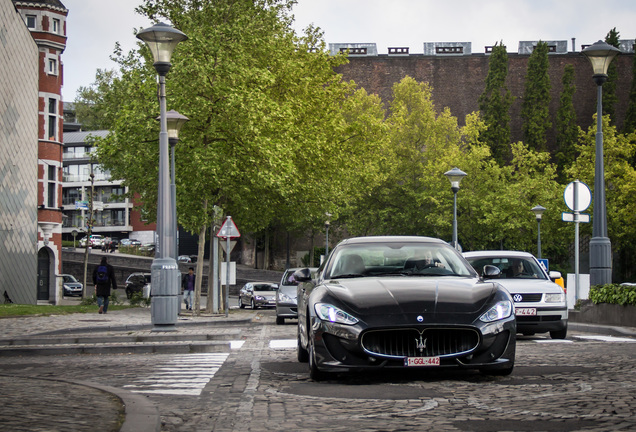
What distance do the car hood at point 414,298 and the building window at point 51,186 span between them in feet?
150

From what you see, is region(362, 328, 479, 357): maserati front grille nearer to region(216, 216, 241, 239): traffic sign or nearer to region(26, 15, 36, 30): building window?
region(216, 216, 241, 239): traffic sign

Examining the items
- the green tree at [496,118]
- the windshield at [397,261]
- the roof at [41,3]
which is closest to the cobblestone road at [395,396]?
the windshield at [397,261]

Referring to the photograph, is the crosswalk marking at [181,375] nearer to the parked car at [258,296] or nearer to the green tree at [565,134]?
A: the parked car at [258,296]

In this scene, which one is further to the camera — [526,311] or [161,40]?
[161,40]

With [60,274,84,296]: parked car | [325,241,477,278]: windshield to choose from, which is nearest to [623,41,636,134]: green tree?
[60,274,84,296]: parked car

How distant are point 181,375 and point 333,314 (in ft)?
8.76

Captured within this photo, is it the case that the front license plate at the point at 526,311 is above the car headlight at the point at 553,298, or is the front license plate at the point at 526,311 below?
below

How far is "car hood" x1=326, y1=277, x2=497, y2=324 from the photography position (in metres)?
8.62

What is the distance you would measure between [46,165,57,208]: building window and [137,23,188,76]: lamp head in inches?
1402

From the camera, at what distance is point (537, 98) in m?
74.1

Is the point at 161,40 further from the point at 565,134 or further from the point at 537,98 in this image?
the point at 565,134

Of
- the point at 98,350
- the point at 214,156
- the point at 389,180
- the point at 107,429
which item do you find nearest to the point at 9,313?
the point at 214,156

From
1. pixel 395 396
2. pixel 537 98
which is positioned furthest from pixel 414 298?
pixel 537 98

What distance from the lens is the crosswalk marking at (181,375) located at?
9266mm
